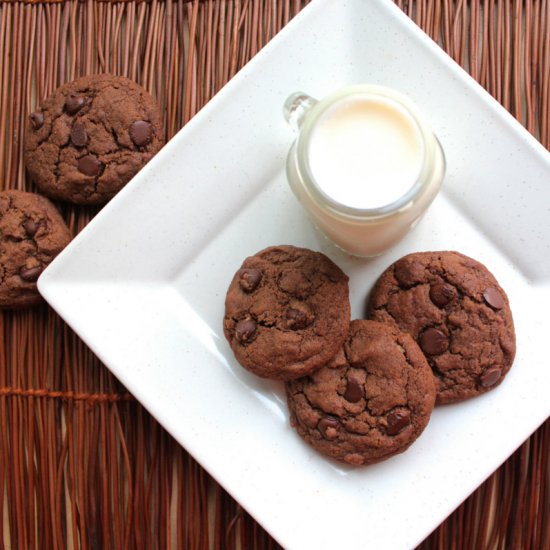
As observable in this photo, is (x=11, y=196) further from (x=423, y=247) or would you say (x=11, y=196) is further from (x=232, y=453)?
(x=423, y=247)

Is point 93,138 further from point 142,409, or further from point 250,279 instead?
point 142,409

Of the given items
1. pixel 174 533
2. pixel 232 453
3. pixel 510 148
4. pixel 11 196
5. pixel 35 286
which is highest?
pixel 510 148

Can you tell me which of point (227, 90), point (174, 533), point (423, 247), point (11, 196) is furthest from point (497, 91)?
point (174, 533)

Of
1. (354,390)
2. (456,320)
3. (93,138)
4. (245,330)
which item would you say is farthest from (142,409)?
(456,320)

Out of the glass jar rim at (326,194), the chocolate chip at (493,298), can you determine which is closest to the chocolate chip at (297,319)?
the glass jar rim at (326,194)

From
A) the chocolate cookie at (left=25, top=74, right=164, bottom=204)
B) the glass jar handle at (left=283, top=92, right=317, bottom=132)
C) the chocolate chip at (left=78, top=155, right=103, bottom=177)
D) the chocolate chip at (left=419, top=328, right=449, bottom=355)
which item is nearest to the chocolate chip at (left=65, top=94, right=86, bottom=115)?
the chocolate cookie at (left=25, top=74, right=164, bottom=204)
